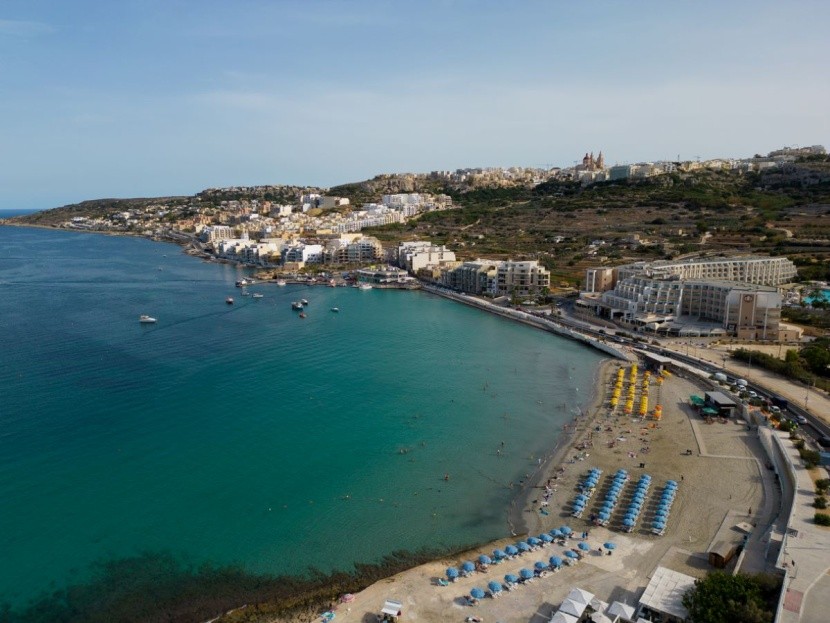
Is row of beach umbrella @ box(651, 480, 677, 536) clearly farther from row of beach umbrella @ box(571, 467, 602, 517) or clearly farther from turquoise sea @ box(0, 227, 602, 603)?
turquoise sea @ box(0, 227, 602, 603)

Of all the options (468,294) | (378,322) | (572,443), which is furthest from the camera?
(468,294)

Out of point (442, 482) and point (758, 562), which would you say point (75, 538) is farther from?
point (758, 562)

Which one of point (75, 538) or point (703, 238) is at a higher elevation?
point (703, 238)

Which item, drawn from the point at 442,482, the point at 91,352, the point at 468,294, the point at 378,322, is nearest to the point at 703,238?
the point at 468,294

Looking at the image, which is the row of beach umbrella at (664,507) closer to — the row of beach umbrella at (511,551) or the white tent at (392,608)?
the row of beach umbrella at (511,551)

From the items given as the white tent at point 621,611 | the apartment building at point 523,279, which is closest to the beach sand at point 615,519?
the white tent at point 621,611

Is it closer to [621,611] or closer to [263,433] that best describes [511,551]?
[621,611]
